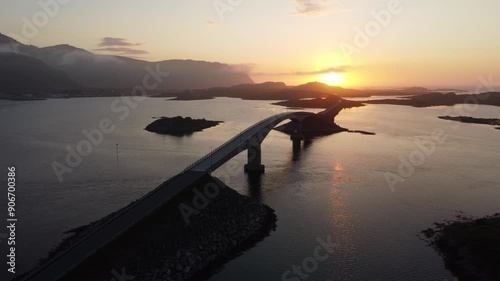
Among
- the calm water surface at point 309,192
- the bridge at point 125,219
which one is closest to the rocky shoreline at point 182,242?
the bridge at point 125,219

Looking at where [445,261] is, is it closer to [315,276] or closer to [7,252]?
[315,276]

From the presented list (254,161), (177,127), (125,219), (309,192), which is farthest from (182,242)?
(177,127)

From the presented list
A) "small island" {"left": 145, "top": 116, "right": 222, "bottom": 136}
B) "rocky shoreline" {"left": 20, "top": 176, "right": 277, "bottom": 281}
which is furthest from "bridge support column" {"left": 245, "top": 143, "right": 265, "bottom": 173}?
"small island" {"left": 145, "top": 116, "right": 222, "bottom": 136}

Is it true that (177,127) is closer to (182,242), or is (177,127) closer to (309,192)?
(309,192)

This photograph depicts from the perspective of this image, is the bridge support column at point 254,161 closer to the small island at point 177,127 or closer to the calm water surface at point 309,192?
the calm water surface at point 309,192

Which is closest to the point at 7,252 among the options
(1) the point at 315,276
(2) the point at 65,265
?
(2) the point at 65,265

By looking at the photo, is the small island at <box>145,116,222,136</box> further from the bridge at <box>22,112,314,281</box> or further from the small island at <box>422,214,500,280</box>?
the small island at <box>422,214,500,280</box>
